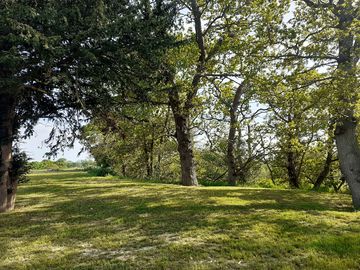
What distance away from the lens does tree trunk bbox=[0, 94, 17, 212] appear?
7.59 meters

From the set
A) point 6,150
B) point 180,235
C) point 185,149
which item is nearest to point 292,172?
point 185,149

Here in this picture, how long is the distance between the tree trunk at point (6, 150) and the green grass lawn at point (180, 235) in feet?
1.78

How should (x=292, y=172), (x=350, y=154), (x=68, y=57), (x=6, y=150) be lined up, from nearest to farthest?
(x=68, y=57) < (x=6, y=150) < (x=350, y=154) < (x=292, y=172)

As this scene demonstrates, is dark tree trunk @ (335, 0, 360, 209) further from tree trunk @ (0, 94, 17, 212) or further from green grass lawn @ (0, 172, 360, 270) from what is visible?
tree trunk @ (0, 94, 17, 212)

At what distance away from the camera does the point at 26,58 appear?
20.3 ft

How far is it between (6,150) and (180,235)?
17.9 feet

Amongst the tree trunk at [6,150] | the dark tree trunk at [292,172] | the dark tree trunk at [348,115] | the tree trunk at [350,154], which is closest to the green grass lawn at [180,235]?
the tree trunk at [6,150]

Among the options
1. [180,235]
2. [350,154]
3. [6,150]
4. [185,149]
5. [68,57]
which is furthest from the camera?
[185,149]

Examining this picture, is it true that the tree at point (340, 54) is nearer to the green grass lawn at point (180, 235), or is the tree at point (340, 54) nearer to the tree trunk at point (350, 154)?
the tree trunk at point (350, 154)

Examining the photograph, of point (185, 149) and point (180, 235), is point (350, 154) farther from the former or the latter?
point (185, 149)

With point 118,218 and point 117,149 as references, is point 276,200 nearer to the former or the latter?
point 118,218

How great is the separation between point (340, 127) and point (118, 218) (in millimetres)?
6448

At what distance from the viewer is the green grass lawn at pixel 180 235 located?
417 centimetres

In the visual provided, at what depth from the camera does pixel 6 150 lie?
304 inches
